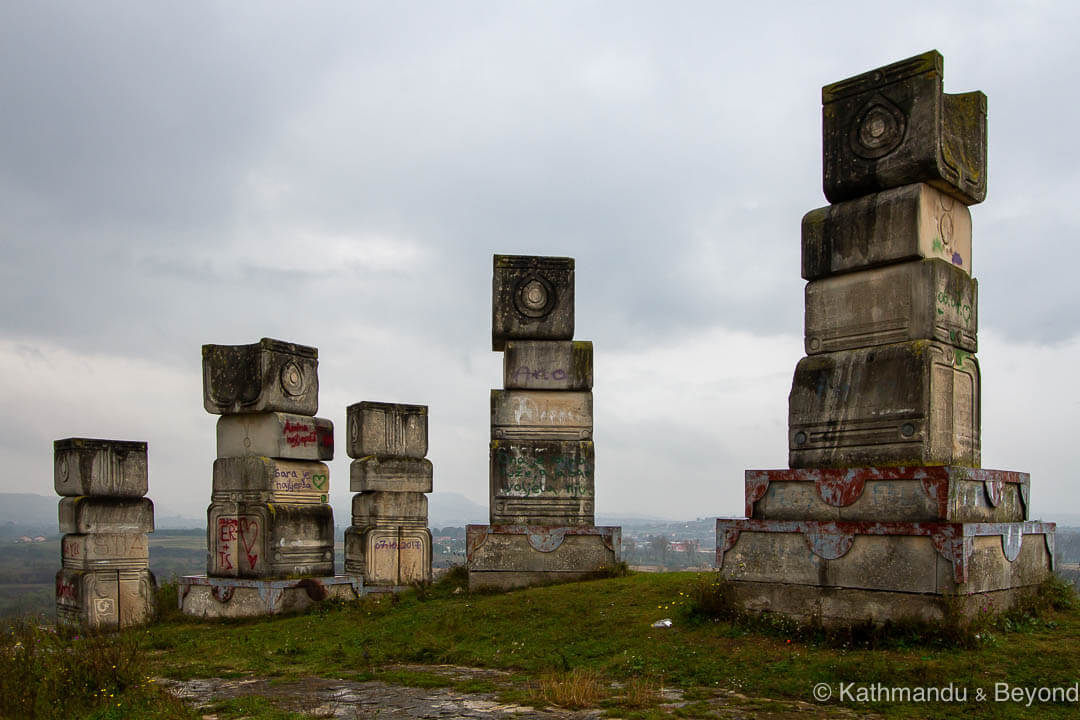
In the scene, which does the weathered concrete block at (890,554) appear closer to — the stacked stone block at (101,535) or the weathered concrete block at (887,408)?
the weathered concrete block at (887,408)

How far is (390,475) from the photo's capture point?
1510 centimetres

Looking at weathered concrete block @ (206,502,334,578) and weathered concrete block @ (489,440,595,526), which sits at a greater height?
weathered concrete block @ (489,440,595,526)

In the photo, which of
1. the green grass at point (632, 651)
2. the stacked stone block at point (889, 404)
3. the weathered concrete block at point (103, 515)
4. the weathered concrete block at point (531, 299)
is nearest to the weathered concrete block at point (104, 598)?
the weathered concrete block at point (103, 515)

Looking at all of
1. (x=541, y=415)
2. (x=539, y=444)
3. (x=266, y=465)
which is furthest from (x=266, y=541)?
(x=541, y=415)

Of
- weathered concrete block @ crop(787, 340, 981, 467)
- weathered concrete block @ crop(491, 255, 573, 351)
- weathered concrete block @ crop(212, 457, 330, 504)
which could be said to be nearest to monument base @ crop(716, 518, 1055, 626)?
weathered concrete block @ crop(787, 340, 981, 467)

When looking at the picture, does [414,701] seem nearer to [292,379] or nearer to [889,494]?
[889,494]

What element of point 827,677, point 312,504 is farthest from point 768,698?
point 312,504

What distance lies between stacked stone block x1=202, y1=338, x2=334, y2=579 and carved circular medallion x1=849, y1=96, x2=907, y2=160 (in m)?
7.64

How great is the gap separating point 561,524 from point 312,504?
339 centimetres

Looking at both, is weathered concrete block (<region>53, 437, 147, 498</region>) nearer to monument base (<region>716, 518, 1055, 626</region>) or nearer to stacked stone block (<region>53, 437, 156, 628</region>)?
stacked stone block (<region>53, 437, 156, 628</region>)

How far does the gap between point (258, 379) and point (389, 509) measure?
13.2 ft

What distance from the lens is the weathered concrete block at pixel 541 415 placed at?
38.5ft

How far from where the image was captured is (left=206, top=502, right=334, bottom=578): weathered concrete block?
11656mm

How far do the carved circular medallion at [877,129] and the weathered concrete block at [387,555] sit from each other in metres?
9.88
